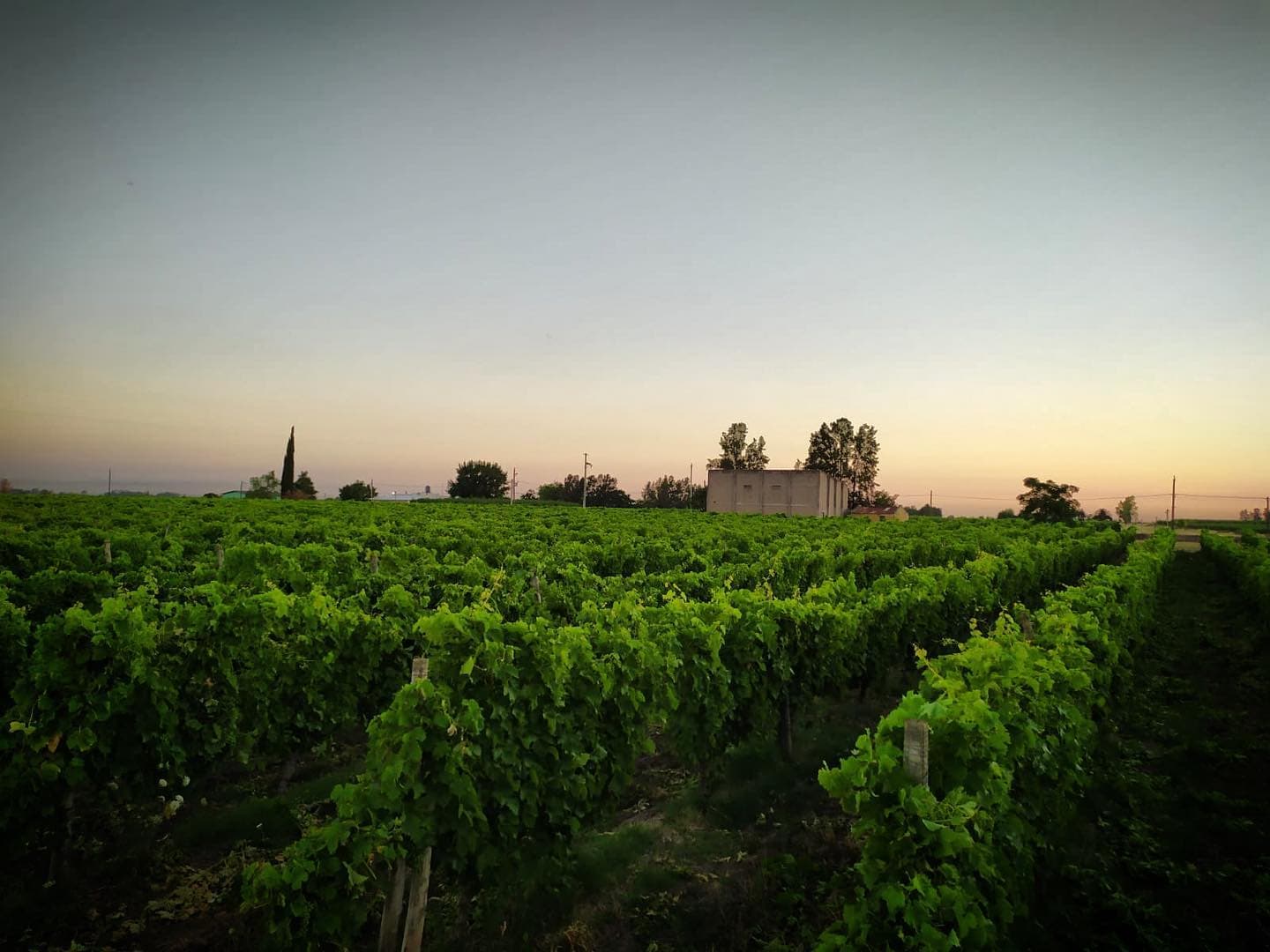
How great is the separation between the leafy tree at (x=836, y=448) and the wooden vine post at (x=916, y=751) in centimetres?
10663

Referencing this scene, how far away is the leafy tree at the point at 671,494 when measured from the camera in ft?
360

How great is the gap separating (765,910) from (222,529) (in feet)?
69.2

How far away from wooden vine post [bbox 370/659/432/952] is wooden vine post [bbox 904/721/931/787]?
335 cm

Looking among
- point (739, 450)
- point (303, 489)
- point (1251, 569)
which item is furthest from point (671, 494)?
point (1251, 569)

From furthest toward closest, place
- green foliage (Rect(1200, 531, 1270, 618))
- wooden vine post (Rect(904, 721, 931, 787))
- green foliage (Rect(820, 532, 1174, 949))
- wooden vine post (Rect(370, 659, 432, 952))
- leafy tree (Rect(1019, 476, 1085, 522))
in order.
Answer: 1. leafy tree (Rect(1019, 476, 1085, 522))
2. green foliage (Rect(1200, 531, 1270, 618))
3. wooden vine post (Rect(370, 659, 432, 952))
4. wooden vine post (Rect(904, 721, 931, 787))
5. green foliage (Rect(820, 532, 1174, 949))

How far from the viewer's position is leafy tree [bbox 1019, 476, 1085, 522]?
57.7 metres

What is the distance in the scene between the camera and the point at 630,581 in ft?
37.5

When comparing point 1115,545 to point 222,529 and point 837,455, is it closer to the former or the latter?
point 222,529

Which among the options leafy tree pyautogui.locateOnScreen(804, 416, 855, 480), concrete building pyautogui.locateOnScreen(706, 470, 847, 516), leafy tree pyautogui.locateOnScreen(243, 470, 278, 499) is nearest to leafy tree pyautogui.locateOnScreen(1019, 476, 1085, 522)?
concrete building pyautogui.locateOnScreen(706, 470, 847, 516)

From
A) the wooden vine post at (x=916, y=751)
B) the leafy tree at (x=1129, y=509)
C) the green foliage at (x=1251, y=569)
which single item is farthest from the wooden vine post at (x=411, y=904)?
the leafy tree at (x=1129, y=509)

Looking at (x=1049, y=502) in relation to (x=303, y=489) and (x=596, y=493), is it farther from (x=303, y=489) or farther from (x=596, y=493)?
(x=303, y=489)

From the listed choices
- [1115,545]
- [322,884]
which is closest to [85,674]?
[322,884]

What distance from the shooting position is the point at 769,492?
246 feet

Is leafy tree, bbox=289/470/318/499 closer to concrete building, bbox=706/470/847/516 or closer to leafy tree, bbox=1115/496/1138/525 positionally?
concrete building, bbox=706/470/847/516
